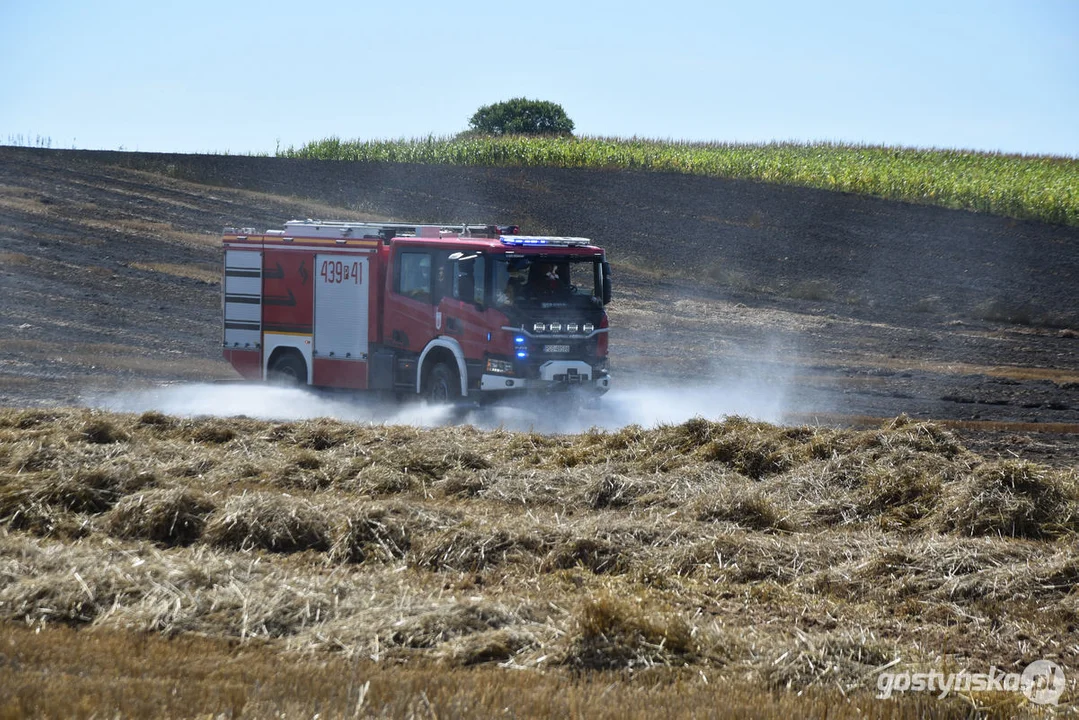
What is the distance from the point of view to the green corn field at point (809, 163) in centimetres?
4469

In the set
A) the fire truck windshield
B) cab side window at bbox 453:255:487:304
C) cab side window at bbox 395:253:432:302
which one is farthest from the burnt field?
cab side window at bbox 395:253:432:302

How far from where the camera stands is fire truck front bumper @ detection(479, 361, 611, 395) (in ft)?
53.6

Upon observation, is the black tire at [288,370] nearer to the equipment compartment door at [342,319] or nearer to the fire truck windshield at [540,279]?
the equipment compartment door at [342,319]

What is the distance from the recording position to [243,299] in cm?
1930

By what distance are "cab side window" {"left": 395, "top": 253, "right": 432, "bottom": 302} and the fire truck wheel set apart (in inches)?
43.9

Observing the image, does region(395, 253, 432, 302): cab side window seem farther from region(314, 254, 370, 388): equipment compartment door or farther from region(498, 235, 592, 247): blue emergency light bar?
region(498, 235, 592, 247): blue emergency light bar

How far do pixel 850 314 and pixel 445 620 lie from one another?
26.6 m

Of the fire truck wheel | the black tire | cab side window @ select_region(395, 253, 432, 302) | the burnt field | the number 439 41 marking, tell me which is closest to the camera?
the burnt field

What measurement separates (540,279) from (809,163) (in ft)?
120

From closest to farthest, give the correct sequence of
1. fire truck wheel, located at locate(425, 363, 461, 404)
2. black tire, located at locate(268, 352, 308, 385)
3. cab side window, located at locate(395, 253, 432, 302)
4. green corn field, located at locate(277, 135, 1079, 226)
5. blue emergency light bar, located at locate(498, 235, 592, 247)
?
blue emergency light bar, located at locate(498, 235, 592, 247) < fire truck wheel, located at locate(425, 363, 461, 404) < cab side window, located at locate(395, 253, 432, 302) < black tire, located at locate(268, 352, 308, 385) < green corn field, located at locate(277, 135, 1079, 226)

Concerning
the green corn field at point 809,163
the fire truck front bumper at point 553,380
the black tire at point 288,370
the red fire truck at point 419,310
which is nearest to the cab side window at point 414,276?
the red fire truck at point 419,310

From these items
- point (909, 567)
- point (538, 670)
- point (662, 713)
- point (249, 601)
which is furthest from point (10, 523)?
point (909, 567)

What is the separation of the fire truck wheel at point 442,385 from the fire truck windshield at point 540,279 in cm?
146

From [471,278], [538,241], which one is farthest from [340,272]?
[538,241]
